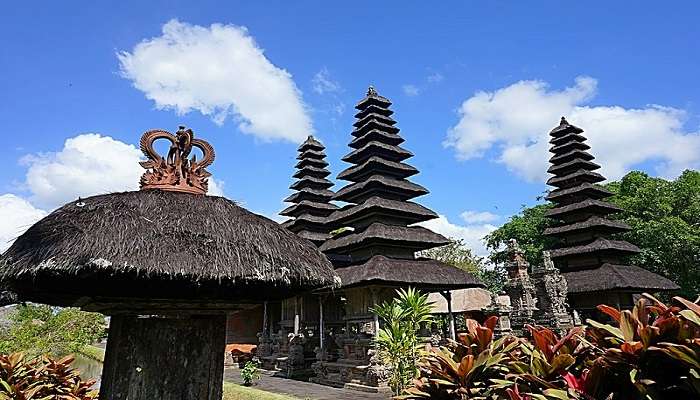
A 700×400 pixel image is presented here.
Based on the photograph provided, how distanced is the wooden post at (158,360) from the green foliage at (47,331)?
9483mm

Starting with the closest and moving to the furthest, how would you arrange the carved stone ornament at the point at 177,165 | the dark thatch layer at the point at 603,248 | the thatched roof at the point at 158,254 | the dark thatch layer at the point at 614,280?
the thatched roof at the point at 158,254 < the carved stone ornament at the point at 177,165 < the dark thatch layer at the point at 614,280 < the dark thatch layer at the point at 603,248

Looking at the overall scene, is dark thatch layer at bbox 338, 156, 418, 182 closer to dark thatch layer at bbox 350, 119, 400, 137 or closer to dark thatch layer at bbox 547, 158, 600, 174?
dark thatch layer at bbox 350, 119, 400, 137

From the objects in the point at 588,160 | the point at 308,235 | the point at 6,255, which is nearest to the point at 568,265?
the point at 588,160

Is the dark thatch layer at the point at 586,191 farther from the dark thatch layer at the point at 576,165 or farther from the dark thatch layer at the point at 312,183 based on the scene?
the dark thatch layer at the point at 312,183

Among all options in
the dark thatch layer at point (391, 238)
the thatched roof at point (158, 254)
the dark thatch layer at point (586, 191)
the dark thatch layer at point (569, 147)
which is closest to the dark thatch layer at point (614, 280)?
the dark thatch layer at point (586, 191)

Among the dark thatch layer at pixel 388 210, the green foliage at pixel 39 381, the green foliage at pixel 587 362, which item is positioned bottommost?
the green foliage at pixel 39 381

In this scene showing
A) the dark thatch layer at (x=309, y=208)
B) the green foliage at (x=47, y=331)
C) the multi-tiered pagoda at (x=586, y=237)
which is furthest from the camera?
the dark thatch layer at (x=309, y=208)

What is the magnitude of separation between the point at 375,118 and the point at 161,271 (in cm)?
1601

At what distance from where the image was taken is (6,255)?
129 inches

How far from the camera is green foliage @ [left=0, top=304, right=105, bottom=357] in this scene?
11094 millimetres

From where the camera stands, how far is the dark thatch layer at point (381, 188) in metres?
16.5

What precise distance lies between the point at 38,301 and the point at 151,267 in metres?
2.17

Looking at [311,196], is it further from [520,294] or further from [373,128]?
[520,294]

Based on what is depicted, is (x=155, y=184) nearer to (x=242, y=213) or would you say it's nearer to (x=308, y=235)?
(x=242, y=213)
